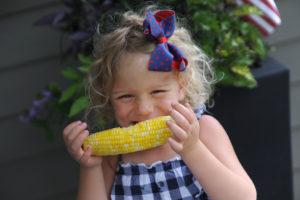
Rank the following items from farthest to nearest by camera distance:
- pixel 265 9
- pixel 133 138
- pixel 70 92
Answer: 1. pixel 265 9
2. pixel 70 92
3. pixel 133 138

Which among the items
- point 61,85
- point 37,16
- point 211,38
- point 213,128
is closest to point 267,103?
point 211,38

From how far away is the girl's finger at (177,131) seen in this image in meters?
1.38

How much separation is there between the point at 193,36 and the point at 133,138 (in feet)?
3.12

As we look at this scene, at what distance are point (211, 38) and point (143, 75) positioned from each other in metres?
0.88

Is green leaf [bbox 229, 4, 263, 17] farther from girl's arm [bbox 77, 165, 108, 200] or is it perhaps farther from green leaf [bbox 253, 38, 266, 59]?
girl's arm [bbox 77, 165, 108, 200]

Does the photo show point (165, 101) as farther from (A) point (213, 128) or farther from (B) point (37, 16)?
(B) point (37, 16)

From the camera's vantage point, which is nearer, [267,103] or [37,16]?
[267,103]

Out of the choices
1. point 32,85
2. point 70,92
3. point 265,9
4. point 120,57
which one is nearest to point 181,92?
point 120,57

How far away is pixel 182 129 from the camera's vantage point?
1.40m

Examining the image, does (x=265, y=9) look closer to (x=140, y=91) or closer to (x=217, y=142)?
(x=217, y=142)

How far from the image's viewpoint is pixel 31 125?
2656mm

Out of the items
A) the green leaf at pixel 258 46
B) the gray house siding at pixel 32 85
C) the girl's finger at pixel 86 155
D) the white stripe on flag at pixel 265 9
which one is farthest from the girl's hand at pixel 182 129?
the gray house siding at pixel 32 85

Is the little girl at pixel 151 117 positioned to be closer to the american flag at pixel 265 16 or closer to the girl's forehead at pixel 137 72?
the girl's forehead at pixel 137 72

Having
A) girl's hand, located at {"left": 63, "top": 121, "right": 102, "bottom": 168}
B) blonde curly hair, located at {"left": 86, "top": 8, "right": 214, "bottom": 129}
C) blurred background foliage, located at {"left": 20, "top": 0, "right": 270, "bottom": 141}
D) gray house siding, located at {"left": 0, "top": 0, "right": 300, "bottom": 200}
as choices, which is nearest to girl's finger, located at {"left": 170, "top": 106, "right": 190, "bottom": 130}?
blonde curly hair, located at {"left": 86, "top": 8, "right": 214, "bottom": 129}
